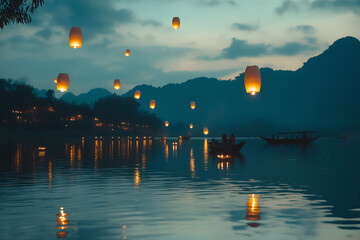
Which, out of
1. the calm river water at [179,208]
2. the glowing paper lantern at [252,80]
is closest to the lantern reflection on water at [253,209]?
the calm river water at [179,208]

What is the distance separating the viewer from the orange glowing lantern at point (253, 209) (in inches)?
484

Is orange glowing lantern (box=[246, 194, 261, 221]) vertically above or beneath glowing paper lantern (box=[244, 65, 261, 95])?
beneath

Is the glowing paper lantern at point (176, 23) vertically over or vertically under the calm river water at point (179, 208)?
over

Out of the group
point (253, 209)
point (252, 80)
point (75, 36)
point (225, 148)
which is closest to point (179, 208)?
point (253, 209)

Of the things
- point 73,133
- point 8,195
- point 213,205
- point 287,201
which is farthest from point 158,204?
point 73,133

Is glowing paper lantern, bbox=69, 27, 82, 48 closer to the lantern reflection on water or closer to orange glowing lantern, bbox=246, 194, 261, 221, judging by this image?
the lantern reflection on water

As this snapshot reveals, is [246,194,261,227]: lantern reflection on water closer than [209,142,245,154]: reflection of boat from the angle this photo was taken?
Yes

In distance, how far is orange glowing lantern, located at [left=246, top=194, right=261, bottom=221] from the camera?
1230cm

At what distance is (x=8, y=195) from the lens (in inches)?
655

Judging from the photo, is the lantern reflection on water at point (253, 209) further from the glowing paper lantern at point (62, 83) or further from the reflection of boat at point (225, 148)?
the reflection of boat at point (225, 148)

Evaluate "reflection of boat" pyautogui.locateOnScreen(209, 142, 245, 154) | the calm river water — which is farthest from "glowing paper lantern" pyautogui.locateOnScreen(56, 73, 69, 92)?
"reflection of boat" pyautogui.locateOnScreen(209, 142, 245, 154)

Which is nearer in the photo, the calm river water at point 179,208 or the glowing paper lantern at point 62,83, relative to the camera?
A: the calm river water at point 179,208

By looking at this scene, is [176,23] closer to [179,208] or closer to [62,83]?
[62,83]

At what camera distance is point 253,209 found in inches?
538
